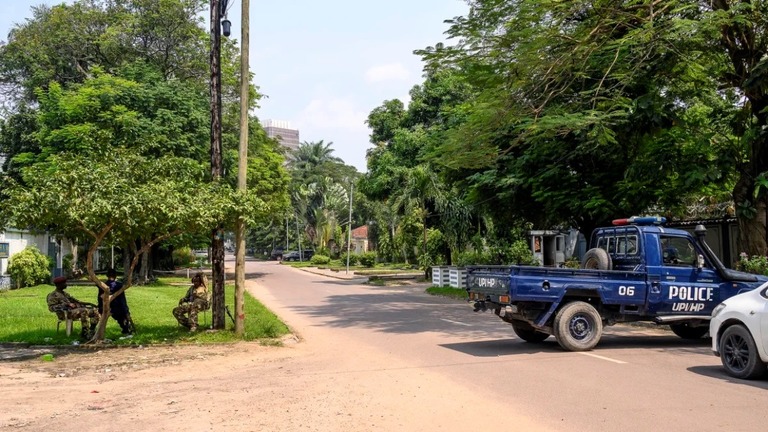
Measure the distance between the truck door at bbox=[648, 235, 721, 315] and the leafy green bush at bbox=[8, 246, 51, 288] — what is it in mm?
27970

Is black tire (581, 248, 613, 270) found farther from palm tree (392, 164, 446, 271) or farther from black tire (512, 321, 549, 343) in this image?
palm tree (392, 164, 446, 271)

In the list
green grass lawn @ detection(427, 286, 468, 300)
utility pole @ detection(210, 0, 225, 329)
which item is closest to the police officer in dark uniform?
utility pole @ detection(210, 0, 225, 329)

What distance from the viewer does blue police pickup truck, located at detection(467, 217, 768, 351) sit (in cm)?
1093

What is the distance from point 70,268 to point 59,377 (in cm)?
3178

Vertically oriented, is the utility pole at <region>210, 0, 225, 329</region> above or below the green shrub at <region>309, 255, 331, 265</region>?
above

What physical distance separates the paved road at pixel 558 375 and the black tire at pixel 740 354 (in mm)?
172

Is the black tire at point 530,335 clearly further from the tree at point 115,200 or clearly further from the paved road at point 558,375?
the tree at point 115,200

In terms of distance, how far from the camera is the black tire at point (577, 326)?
35.7 feet

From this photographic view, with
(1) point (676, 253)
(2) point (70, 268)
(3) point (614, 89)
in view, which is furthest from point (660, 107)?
(2) point (70, 268)

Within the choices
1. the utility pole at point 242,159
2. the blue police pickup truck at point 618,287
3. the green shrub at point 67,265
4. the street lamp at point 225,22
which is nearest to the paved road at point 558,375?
the blue police pickup truck at point 618,287

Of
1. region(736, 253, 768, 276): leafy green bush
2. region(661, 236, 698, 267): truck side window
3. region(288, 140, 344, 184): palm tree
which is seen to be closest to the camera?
region(661, 236, 698, 267): truck side window

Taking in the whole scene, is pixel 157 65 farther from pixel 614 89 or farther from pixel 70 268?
pixel 614 89

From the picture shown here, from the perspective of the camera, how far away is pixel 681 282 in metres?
11.5

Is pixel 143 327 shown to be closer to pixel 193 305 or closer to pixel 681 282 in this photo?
pixel 193 305
